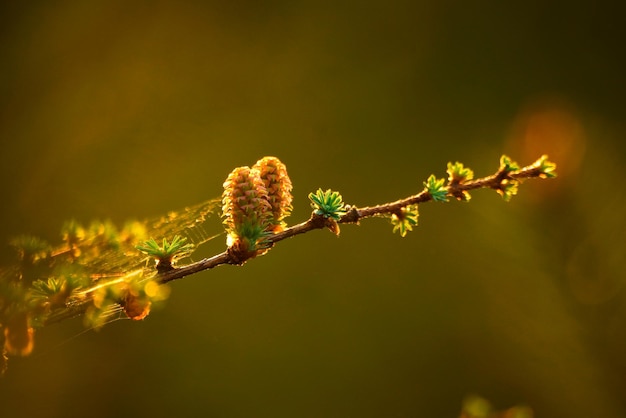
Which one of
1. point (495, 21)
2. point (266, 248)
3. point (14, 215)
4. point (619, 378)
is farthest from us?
point (495, 21)

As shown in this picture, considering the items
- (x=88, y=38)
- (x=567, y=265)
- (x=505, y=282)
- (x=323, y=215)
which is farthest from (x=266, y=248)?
(x=88, y=38)

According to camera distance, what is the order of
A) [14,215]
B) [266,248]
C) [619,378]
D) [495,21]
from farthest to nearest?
[495,21] → [14,215] → [619,378] → [266,248]

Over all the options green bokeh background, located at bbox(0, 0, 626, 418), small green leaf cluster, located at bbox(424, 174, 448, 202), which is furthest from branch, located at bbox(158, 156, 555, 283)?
green bokeh background, located at bbox(0, 0, 626, 418)

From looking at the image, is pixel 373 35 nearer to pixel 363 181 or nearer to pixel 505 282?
pixel 363 181

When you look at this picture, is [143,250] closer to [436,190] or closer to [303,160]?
[436,190]

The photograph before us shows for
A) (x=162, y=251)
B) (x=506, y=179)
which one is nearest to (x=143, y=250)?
(x=162, y=251)

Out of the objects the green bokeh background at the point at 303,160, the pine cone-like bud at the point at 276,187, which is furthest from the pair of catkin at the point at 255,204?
the green bokeh background at the point at 303,160

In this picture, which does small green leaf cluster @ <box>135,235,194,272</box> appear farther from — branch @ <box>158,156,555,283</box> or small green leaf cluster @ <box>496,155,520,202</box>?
small green leaf cluster @ <box>496,155,520,202</box>

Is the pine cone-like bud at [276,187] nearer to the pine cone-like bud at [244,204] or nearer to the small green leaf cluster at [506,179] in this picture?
the pine cone-like bud at [244,204]
